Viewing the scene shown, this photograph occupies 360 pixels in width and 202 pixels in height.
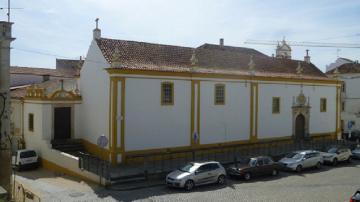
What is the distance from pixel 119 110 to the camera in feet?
78.4

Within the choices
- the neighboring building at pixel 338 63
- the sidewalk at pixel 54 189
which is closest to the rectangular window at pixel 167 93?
the sidewalk at pixel 54 189

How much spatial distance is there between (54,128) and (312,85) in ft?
73.0

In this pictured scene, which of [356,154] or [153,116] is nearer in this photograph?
[153,116]

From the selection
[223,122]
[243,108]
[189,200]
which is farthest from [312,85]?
[189,200]

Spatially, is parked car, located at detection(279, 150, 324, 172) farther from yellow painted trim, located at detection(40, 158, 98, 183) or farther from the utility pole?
the utility pole

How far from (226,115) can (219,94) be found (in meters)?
1.69

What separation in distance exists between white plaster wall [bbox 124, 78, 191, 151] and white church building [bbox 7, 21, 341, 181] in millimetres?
63

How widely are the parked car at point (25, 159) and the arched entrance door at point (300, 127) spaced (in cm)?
2133

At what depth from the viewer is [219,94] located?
1126 inches

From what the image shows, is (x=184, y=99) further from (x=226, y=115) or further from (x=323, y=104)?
(x=323, y=104)

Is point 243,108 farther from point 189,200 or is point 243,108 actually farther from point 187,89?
point 189,200

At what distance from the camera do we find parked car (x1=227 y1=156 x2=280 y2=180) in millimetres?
21609

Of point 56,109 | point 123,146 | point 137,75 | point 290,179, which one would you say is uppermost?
point 137,75

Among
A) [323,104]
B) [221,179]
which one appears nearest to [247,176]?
[221,179]
